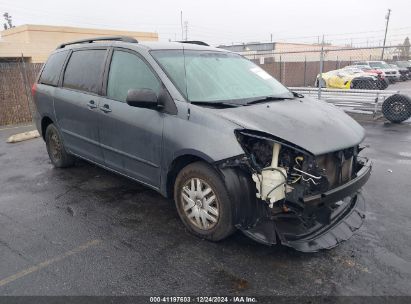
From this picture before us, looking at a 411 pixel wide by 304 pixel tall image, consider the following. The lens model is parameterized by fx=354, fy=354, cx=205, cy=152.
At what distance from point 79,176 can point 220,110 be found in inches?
120

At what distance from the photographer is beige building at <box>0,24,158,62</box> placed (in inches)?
920

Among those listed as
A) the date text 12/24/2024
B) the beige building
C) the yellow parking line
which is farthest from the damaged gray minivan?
the beige building

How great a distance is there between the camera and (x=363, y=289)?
2707mm

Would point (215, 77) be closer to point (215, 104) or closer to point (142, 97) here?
point (215, 104)

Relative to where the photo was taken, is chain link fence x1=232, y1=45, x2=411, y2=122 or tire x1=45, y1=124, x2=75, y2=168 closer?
tire x1=45, y1=124, x2=75, y2=168

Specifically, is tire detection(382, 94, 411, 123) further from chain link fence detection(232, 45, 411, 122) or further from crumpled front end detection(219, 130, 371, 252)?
crumpled front end detection(219, 130, 371, 252)

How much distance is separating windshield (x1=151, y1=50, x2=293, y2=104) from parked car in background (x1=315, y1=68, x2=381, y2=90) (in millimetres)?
11681

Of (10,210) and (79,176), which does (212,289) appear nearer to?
(10,210)

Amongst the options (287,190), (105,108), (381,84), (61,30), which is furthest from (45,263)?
(61,30)

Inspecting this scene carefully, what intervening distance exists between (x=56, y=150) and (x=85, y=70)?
1679 mm

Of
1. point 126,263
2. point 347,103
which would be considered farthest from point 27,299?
point 347,103

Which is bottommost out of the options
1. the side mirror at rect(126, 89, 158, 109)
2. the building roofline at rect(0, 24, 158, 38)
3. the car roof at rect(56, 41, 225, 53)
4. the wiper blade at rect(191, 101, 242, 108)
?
the wiper blade at rect(191, 101, 242, 108)

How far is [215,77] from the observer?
155 inches

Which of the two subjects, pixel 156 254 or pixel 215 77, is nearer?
pixel 156 254
